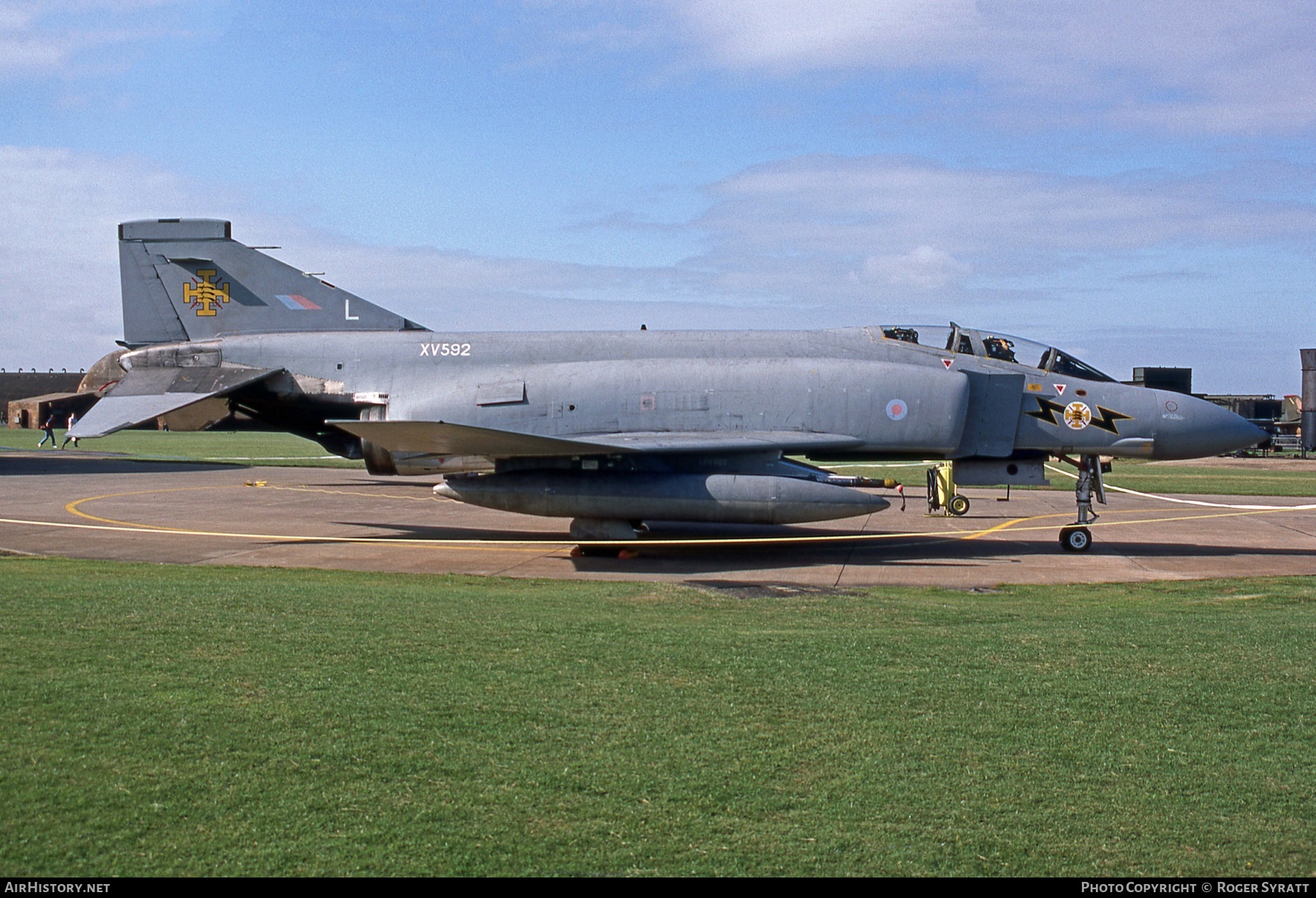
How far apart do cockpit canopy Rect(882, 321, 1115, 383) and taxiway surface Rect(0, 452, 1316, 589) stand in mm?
2717

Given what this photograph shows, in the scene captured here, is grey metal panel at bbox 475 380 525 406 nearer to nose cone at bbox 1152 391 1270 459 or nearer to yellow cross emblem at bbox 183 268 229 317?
yellow cross emblem at bbox 183 268 229 317

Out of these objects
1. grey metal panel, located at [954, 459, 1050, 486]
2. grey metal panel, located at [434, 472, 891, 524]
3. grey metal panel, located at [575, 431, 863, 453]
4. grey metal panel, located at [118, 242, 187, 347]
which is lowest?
grey metal panel, located at [434, 472, 891, 524]

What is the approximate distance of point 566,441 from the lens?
14.0m

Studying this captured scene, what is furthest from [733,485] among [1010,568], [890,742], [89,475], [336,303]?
[89,475]

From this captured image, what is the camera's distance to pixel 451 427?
13359mm

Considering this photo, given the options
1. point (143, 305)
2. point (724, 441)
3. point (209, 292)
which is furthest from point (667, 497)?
point (143, 305)

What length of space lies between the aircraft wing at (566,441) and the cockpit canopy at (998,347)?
7.10 feet

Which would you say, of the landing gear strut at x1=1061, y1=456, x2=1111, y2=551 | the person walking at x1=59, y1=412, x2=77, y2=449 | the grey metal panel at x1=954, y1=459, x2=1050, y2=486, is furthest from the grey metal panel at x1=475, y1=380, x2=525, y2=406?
the person walking at x1=59, y1=412, x2=77, y2=449

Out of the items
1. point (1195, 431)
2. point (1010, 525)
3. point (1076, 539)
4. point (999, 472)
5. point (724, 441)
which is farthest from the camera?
point (1010, 525)

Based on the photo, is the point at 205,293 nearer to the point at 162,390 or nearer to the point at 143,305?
the point at 143,305

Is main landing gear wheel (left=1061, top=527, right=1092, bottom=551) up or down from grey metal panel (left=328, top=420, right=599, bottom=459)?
down

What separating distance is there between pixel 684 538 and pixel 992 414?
16.4 ft

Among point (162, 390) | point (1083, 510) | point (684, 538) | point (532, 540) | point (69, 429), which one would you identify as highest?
point (162, 390)

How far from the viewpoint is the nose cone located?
15.0 meters
